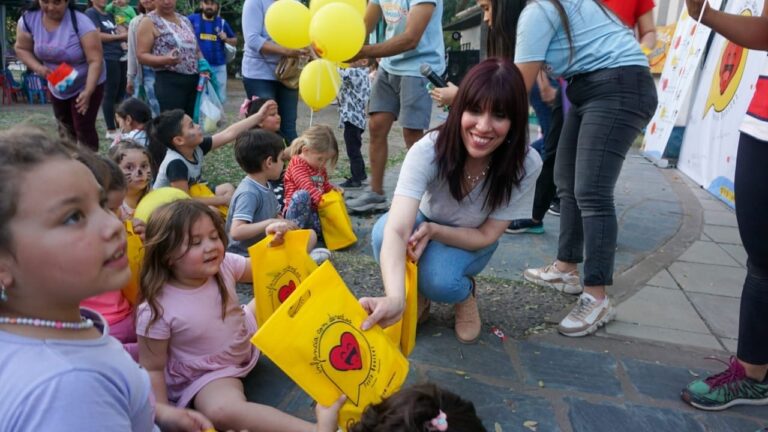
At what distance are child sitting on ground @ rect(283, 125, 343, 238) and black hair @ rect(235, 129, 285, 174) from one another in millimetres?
342

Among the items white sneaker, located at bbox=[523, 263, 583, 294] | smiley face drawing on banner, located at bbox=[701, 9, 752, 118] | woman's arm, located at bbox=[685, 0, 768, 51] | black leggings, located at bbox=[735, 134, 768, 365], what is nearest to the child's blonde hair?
white sneaker, located at bbox=[523, 263, 583, 294]

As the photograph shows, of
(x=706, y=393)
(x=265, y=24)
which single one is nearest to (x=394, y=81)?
(x=265, y=24)

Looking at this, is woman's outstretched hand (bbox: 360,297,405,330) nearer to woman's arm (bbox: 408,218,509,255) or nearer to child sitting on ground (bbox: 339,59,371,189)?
woman's arm (bbox: 408,218,509,255)

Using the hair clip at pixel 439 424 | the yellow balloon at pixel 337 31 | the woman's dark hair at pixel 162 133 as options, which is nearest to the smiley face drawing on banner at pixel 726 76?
the yellow balloon at pixel 337 31

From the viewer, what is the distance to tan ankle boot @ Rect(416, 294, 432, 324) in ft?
8.04

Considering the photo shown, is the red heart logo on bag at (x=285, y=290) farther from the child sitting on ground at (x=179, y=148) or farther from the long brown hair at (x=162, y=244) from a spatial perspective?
the child sitting on ground at (x=179, y=148)

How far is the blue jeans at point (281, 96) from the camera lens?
13.9 ft

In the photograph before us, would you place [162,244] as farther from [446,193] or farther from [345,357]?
[446,193]

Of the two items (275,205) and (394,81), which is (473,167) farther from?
(394,81)

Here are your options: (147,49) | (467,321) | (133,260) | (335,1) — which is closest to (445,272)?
(467,321)

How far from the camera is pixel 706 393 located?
76.3 inches

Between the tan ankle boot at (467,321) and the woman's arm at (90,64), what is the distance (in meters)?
3.33

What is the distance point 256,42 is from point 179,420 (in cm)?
317

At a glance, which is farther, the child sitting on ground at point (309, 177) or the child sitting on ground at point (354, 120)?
the child sitting on ground at point (354, 120)
